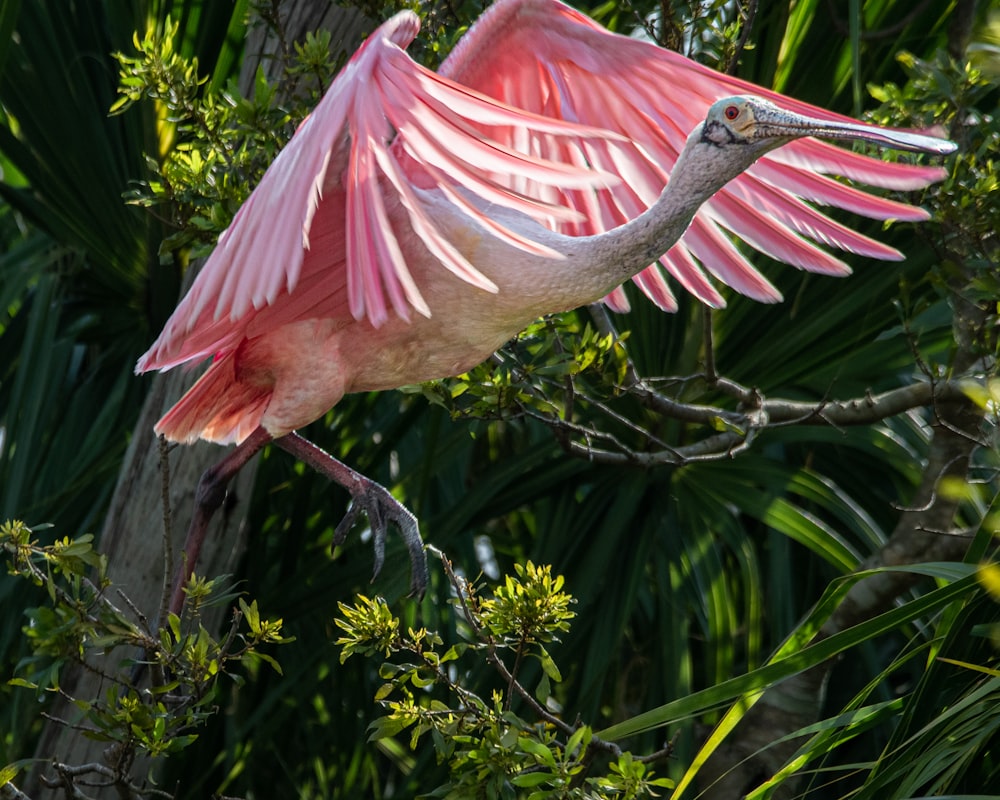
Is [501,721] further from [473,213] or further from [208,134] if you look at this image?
[208,134]

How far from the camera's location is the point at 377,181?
2498mm

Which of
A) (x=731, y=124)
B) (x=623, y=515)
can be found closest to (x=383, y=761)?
(x=623, y=515)

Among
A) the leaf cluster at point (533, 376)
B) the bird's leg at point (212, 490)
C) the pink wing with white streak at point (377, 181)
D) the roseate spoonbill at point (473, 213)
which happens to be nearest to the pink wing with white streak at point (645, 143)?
the roseate spoonbill at point (473, 213)

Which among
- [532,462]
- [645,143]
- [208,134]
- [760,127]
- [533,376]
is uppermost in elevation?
[760,127]

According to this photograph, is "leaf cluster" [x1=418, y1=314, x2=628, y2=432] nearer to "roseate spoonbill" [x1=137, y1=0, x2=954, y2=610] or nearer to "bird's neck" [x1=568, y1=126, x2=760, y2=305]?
"roseate spoonbill" [x1=137, y1=0, x2=954, y2=610]

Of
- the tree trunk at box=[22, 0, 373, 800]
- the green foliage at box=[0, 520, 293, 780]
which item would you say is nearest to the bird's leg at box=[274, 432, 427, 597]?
the green foliage at box=[0, 520, 293, 780]

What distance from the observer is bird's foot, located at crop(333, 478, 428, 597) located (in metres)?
2.77

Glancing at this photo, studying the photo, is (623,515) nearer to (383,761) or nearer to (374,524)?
(374,524)

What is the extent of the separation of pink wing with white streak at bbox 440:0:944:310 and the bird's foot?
1.94 feet

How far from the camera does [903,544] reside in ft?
10.9

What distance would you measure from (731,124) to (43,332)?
7.93 feet

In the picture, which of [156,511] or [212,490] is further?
[156,511]

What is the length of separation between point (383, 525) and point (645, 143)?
0.86m

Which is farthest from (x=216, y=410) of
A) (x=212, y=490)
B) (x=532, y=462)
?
(x=532, y=462)
